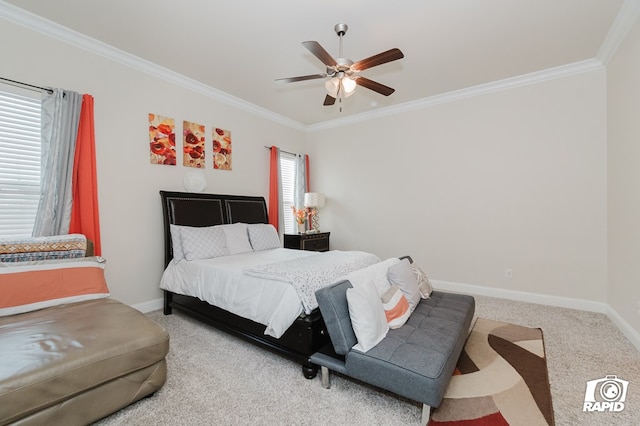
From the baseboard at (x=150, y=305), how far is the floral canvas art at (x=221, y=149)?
192 cm

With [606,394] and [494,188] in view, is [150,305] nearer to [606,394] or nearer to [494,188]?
[606,394]

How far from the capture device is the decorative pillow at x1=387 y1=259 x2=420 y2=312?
7.99ft

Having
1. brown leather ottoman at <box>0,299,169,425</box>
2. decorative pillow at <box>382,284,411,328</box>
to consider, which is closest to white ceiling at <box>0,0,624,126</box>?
decorative pillow at <box>382,284,411,328</box>

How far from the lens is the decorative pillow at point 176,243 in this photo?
131 inches

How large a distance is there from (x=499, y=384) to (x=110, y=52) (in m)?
4.64

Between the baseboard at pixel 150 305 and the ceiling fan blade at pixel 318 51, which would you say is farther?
the baseboard at pixel 150 305

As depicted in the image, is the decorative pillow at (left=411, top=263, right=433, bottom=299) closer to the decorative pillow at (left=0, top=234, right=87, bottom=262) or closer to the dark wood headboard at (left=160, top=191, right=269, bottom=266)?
the dark wood headboard at (left=160, top=191, right=269, bottom=266)

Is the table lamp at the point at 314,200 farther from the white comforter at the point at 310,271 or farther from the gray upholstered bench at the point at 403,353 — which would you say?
the gray upholstered bench at the point at 403,353

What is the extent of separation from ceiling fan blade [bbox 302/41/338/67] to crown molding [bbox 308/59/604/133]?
257cm

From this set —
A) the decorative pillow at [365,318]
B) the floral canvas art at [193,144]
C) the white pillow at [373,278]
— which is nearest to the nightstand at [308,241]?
the floral canvas art at [193,144]

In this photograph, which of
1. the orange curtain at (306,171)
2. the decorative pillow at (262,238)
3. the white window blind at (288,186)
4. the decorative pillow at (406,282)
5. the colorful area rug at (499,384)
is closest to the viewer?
the colorful area rug at (499,384)

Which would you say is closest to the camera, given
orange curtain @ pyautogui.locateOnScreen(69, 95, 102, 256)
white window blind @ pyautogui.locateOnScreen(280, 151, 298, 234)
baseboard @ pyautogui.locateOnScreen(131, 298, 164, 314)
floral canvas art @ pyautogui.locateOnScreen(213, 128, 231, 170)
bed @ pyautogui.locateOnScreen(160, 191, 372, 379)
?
bed @ pyautogui.locateOnScreen(160, 191, 372, 379)

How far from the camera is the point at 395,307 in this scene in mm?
2160

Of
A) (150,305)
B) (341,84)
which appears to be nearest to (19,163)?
(150,305)
